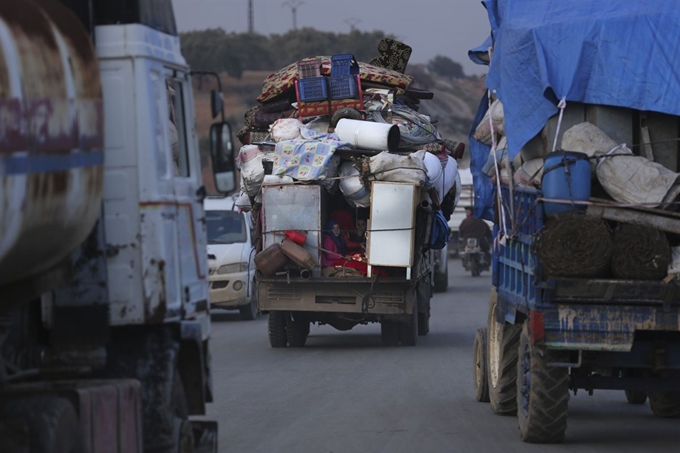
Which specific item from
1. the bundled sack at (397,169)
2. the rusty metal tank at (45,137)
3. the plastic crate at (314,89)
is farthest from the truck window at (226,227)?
the rusty metal tank at (45,137)

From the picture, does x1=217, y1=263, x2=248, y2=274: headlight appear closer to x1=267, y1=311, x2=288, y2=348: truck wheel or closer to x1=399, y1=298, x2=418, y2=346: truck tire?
x1=267, y1=311, x2=288, y2=348: truck wheel

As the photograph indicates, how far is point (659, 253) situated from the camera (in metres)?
9.36

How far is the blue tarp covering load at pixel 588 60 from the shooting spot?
10672 millimetres

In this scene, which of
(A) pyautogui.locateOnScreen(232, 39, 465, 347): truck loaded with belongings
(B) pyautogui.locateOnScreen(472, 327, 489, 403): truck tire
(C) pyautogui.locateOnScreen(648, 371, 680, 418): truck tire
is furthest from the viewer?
(A) pyautogui.locateOnScreen(232, 39, 465, 347): truck loaded with belongings

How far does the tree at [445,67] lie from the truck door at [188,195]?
146178mm

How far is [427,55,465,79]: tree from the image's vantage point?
154 m

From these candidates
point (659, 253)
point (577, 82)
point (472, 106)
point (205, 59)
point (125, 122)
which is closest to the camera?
point (125, 122)

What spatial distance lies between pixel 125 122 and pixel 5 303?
50.9 inches

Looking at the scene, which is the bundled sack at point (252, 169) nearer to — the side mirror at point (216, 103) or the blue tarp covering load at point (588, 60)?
the blue tarp covering load at point (588, 60)

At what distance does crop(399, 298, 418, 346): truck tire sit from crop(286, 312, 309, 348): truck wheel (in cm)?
140

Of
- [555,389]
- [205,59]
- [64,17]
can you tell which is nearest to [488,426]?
[555,389]

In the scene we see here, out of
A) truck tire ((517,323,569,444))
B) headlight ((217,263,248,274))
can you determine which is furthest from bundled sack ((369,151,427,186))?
truck tire ((517,323,569,444))

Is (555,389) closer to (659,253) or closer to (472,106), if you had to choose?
(659,253)

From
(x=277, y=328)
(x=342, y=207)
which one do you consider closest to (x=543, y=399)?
(x=342, y=207)
